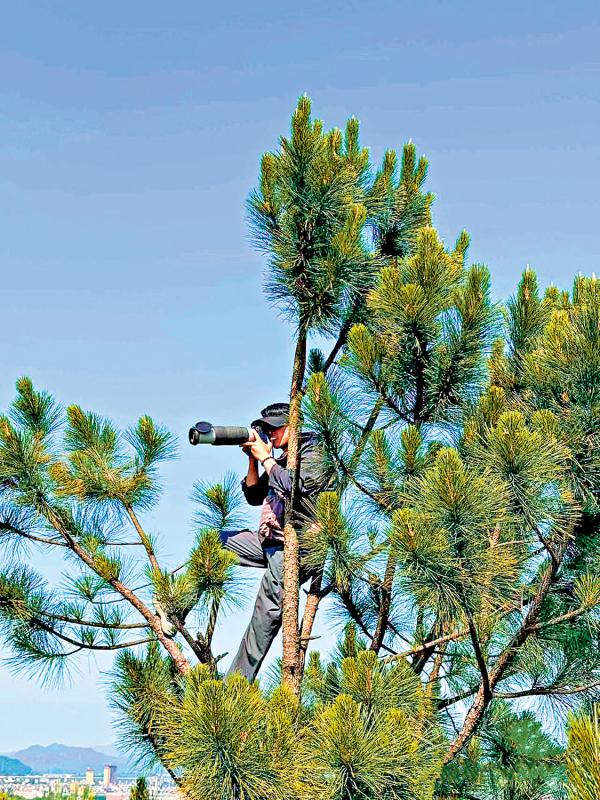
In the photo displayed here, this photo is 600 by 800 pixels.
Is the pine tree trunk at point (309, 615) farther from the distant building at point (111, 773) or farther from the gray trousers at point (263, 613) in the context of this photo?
the distant building at point (111, 773)

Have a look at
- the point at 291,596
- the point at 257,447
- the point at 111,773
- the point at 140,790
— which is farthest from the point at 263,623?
the point at 111,773

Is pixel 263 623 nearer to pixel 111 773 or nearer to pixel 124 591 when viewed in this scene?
pixel 124 591

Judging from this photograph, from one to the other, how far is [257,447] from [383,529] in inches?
26.3

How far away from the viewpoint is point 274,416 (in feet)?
11.9

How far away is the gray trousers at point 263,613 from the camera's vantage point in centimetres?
337

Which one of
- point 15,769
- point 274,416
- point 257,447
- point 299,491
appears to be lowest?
point 15,769

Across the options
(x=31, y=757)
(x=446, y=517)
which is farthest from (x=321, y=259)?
(x=31, y=757)

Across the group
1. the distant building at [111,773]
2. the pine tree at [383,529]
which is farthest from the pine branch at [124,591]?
the distant building at [111,773]

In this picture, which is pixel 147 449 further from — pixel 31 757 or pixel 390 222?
pixel 31 757

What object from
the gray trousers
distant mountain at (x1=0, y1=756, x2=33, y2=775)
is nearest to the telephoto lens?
the gray trousers

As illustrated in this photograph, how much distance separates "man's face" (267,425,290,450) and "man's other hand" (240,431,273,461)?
0.09 meters

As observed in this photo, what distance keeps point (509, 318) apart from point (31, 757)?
217 m

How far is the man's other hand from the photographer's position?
3486 millimetres

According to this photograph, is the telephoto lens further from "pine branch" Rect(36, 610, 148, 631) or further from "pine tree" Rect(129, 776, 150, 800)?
"pine tree" Rect(129, 776, 150, 800)
